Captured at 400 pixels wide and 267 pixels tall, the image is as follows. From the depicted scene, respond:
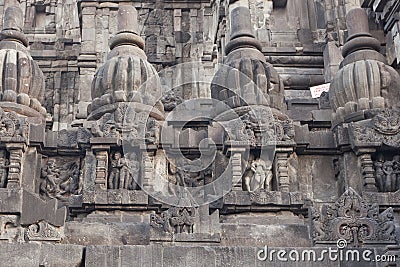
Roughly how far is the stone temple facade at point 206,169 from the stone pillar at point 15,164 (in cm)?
3

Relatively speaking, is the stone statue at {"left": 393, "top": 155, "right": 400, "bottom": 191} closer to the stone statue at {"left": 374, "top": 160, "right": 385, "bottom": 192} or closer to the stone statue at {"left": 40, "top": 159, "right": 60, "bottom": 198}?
the stone statue at {"left": 374, "top": 160, "right": 385, "bottom": 192}

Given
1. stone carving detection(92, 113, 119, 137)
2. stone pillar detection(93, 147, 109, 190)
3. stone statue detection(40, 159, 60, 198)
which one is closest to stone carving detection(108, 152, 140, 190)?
stone pillar detection(93, 147, 109, 190)

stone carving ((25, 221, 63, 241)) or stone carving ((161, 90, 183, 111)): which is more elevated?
stone carving ((161, 90, 183, 111))

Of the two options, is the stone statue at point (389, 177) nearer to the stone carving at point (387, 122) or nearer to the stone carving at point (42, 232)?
the stone carving at point (387, 122)

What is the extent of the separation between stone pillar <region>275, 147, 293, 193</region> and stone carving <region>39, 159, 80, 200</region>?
3.54 meters

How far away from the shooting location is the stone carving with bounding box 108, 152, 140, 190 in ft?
36.2

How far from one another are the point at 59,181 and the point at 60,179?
0.04 m

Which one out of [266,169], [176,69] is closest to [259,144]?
[266,169]

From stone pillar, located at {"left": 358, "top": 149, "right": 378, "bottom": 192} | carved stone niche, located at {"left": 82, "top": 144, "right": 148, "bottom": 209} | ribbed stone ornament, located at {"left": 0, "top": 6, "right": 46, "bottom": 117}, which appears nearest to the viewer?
carved stone niche, located at {"left": 82, "top": 144, "right": 148, "bottom": 209}

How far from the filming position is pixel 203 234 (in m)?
9.07

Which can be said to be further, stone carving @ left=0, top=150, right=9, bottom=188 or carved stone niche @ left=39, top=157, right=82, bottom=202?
carved stone niche @ left=39, top=157, right=82, bottom=202

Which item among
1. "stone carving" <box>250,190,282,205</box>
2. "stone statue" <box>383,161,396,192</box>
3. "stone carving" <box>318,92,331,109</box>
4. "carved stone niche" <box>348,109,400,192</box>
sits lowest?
"stone carving" <box>250,190,282,205</box>

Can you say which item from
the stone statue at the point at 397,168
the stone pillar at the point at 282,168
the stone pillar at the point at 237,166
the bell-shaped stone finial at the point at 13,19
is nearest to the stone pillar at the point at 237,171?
the stone pillar at the point at 237,166

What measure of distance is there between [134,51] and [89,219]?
149 inches
